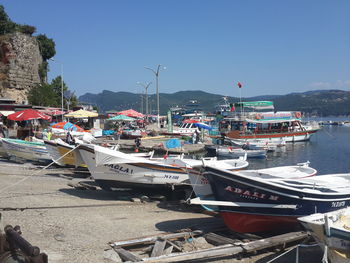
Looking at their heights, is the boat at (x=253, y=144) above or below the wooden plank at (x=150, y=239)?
below

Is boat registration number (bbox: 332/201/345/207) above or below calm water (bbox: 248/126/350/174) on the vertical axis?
above

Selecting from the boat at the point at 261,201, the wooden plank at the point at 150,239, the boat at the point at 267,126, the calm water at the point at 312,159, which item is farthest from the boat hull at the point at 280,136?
the wooden plank at the point at 150,239

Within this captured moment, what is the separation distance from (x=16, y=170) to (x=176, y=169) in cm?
922

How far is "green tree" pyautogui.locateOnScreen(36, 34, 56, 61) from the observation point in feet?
202

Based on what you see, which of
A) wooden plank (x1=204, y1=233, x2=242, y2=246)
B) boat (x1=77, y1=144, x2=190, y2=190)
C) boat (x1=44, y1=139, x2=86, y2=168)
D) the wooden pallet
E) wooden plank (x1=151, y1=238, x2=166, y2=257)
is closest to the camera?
the wooden pallet

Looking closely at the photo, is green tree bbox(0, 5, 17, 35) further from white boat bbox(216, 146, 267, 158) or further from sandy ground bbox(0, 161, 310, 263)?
sandy ground bbox(0, 161, 310, 263)

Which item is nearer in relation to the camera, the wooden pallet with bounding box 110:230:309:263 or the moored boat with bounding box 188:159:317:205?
the wooden pallet with bounding box 110:230:309:263

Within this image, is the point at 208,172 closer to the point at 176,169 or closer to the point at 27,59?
the point at 176,169

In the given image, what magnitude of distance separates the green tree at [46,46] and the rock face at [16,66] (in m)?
11.6

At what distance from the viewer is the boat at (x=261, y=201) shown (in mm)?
9492

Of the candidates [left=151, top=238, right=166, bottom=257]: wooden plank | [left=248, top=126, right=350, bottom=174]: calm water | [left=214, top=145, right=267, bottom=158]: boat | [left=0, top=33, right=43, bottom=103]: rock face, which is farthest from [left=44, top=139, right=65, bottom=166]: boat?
[left=0, top=33, right=43, bottom=103]: rock face

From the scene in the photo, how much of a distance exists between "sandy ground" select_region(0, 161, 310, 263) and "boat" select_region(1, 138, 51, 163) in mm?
5001

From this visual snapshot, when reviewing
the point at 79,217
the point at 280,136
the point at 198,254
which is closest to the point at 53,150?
the point at 79,217

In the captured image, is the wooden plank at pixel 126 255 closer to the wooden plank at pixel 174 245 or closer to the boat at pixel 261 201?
the wooden plank at pixel 174 245
